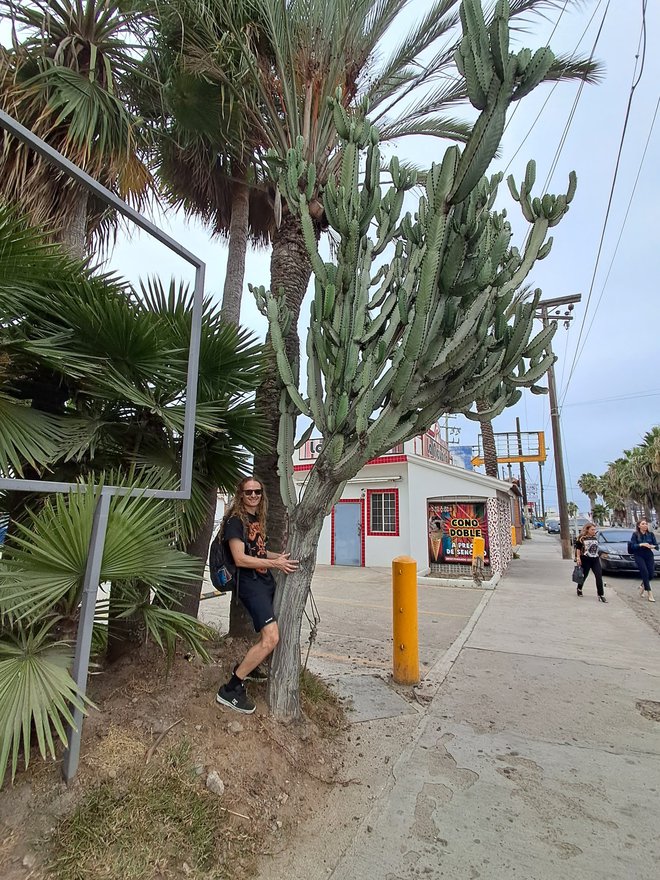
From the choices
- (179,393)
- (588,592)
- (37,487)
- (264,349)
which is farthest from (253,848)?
(588,592)

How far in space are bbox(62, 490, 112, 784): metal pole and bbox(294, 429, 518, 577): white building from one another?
11.5 metres

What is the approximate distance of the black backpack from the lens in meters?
3.11

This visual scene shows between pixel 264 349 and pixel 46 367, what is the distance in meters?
1.63

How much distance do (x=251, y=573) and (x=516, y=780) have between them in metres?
2.16

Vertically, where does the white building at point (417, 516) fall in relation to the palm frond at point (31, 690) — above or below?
above

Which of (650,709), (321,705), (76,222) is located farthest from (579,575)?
(76,222)

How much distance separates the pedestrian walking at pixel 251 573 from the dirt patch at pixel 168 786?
162mm

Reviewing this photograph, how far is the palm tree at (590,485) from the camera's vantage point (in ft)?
254

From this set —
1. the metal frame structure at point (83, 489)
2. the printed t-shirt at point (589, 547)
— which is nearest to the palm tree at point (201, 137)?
the metal frame structure at point (83, 489)

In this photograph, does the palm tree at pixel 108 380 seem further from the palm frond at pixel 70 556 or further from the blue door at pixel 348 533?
the blue door at pixel 348 533

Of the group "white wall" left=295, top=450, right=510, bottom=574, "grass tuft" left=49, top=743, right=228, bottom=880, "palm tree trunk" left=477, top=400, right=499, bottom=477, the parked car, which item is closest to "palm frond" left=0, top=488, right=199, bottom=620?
"grass tuft" left=49, top=743, right=228, bottom=880

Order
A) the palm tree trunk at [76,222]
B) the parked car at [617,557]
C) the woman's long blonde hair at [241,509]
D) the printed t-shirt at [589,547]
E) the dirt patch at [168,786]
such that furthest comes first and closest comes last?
the parked car at [617,557], the printed t-shirt at [589,547], the palm tree trunk at [76,222], the woman's long blonde hair at [241,509], the dirt patch at [168,786]

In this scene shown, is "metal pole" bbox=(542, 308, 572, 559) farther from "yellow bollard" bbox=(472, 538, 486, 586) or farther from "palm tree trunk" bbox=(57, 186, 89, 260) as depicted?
"palm tree trunk" bbox=(57, 186, 89, 260)

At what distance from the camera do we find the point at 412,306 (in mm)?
3322
